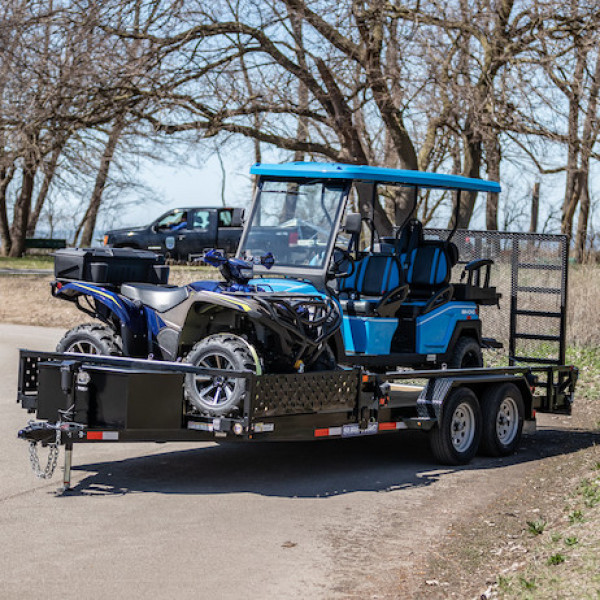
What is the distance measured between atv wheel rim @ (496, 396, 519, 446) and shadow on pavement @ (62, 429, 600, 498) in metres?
0.21

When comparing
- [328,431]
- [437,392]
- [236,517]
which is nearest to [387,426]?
[437,392]

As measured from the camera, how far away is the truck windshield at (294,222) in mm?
9742

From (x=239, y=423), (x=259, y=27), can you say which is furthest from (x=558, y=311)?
(x=259, y=27)

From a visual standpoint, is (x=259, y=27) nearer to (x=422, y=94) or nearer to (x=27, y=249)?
(x=422, y=94)

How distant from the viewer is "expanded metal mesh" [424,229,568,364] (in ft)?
40.1

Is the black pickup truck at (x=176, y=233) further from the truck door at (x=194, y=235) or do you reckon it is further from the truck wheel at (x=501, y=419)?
the truck wheel at (x=501, y=419)

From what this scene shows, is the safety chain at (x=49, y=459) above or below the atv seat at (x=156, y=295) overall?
below

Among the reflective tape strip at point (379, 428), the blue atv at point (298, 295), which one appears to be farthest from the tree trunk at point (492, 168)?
the reflective tape strip at point (379, 428)

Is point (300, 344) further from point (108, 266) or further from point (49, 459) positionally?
point (49, 459)

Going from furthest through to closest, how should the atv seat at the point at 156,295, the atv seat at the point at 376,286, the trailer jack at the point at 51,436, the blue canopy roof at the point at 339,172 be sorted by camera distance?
the atv seat at the point at 376,286 → the blue canopy roof at the point at 339,172 → the atv seat at the point at 156,295 → the trailer jack at the point at 51,436

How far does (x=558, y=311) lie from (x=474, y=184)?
9.94ft

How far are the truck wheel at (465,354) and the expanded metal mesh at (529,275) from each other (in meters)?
1.10

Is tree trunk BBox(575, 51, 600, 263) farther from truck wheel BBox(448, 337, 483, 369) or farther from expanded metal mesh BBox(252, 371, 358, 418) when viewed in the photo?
expanded metal mesh BBox(252, 371, 358, 418)

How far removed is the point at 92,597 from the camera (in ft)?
18.6
